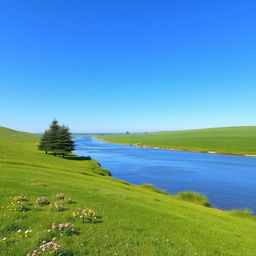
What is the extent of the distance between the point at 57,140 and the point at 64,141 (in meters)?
1.84

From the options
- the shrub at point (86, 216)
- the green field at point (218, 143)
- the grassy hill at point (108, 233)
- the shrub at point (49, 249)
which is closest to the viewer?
the shrub at point (49, 249)

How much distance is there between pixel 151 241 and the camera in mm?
5543

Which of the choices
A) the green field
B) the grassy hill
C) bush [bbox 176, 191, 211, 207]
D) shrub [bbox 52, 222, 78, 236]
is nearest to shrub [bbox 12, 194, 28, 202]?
the grassy hill

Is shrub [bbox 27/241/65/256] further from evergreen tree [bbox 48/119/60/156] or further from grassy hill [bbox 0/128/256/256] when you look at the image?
evergreen tree [bbox 48/119/60/156]

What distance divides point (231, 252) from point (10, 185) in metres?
10.5

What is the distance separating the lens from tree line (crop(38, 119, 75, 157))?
4694 cm

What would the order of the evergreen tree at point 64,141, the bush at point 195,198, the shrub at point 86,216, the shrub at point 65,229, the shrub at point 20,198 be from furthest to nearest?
the evergreen tree at point 64,141 < the bush at point 195,198 < the shrub at point 20,198 < the shrub at point 86,216 < the shrub at point 65,229

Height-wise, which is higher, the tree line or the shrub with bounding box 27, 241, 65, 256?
the tree line

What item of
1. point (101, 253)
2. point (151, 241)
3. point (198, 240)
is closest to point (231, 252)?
point (198, 240)

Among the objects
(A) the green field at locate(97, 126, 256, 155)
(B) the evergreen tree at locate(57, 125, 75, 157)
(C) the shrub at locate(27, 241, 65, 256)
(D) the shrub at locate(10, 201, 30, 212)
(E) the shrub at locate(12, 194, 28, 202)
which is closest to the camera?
(C) the shrub at locate(27, 241, 65, 256)

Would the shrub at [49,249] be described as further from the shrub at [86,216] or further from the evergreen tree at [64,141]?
the evergreen tree at [64,141]

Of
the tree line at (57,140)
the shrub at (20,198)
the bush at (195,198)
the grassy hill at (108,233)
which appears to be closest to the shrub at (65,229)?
the grassy hill at (108,233)

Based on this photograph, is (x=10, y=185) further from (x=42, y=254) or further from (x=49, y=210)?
Answer: (x=42, y=254)

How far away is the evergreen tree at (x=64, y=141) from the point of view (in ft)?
154
